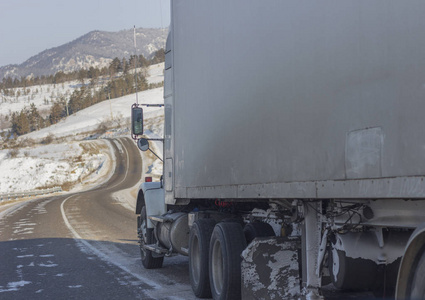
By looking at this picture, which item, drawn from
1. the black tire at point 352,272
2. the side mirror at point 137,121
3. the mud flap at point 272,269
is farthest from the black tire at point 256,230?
the side mirror at point 137,121

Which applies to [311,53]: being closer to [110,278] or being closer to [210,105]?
[210,105]

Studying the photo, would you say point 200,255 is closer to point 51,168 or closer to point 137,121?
point 137,121

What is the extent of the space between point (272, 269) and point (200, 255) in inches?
77.0

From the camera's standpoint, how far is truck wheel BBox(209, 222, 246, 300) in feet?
21.8

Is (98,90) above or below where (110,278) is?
above

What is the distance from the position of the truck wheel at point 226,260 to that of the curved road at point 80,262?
0.89m

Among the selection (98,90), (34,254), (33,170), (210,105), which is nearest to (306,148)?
(210,105)

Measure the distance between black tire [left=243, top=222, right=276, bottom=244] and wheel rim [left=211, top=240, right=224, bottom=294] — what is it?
359mm

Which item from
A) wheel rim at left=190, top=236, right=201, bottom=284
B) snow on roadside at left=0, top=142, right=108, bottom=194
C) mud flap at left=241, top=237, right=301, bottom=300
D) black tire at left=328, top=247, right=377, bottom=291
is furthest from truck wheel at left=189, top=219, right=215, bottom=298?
snow on roadside at left=0, top=142, right=108, bottom=194

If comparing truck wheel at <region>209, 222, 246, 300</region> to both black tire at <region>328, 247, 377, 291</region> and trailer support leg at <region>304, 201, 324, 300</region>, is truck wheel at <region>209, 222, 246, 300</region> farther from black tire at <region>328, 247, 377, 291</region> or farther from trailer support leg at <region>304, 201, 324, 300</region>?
black tire at <region>328, 247, 377, 291</region>

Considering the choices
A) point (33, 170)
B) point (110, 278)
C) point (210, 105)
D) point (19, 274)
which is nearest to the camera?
point (210, 105)

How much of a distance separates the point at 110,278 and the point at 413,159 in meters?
7.33

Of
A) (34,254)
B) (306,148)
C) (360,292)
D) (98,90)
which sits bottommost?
(34,254)

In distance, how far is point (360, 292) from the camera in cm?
500
